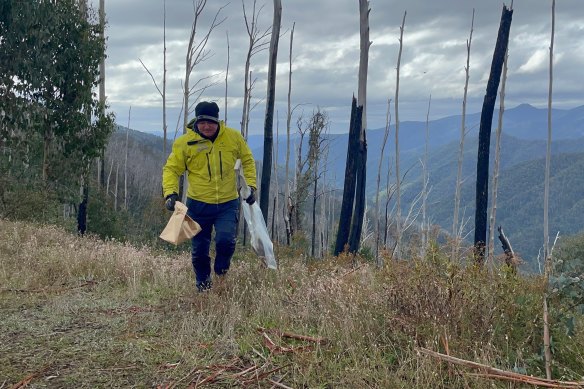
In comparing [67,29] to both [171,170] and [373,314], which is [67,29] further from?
[373,314]

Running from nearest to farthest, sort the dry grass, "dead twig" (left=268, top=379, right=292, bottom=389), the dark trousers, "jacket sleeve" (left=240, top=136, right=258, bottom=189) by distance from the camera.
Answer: "dead twig" (left=268, top=379, right=292, bottom=389), the dry grass, the dark trousers, "jacket sleeve" (left=240, top=136, right=258, bottom=189)

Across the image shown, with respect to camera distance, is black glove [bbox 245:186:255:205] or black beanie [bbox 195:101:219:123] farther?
black glove [bbox 245:186:255:205]

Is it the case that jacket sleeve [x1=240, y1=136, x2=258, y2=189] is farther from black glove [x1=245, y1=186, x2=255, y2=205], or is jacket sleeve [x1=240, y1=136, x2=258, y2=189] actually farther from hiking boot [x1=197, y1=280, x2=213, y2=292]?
hiking boot [x1=197, y1=280, x2=213, y2=292]

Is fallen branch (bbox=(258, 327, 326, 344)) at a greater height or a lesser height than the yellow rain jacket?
lesser

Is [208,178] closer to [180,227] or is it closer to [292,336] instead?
[180,227]

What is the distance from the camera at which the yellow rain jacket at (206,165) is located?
5.63m

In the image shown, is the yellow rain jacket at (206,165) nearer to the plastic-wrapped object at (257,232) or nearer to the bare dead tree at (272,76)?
the plastic-wrapped object at (257,232)

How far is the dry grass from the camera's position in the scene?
342 centimetres

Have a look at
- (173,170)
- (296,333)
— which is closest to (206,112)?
(173,170)

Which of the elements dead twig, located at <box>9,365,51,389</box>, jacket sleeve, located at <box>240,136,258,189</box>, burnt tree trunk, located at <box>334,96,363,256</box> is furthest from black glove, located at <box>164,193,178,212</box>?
burnt tree trunk, located at <box>334,96,363,256</box>

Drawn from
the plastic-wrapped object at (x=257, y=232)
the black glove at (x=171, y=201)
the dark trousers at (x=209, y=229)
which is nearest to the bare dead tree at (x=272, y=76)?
the plastic-wrapped object at (x=257, y=232)

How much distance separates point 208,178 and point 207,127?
20.1 inches

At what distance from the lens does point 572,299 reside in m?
3.64

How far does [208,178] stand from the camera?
5.74 m
